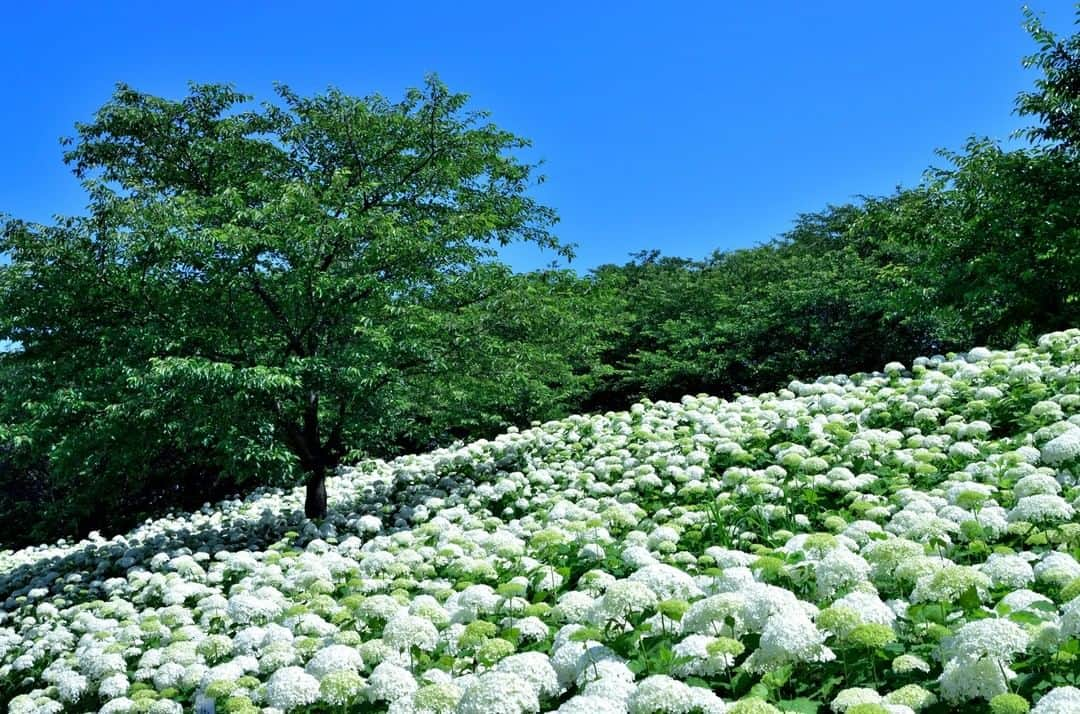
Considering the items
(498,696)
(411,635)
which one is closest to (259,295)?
(411,635)

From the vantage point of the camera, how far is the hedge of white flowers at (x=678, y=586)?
3.49m

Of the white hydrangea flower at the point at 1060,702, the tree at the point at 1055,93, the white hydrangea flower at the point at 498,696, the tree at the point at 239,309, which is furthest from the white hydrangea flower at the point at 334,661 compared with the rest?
the tree at the point at 1055,93

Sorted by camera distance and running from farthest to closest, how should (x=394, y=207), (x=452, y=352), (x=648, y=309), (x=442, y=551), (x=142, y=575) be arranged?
(x=648, y=309), (x=394, y=207), (x=452, y=352), (x=142, y=575), (x=442, y=551)

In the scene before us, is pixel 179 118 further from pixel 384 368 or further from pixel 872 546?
pixel 872 546

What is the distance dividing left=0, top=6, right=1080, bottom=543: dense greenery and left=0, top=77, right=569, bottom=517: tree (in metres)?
0.04

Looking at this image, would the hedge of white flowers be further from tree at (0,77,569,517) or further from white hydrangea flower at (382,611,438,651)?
tree at (0,77,569,517)

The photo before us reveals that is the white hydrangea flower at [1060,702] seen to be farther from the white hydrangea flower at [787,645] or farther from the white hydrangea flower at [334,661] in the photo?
the white hydrangea flower at [334,661]

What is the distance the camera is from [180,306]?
10414 millimetres

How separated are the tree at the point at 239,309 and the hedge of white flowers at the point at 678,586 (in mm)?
1740

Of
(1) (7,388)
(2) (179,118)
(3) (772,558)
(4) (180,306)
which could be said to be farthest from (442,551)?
(2) (179,118)

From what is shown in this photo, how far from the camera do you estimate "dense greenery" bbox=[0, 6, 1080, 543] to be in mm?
9914

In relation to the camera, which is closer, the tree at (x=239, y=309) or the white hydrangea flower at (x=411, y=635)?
the white hydrangea flower at (x=411, y=635)

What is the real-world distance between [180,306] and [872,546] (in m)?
9.23

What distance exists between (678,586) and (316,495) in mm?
8526
